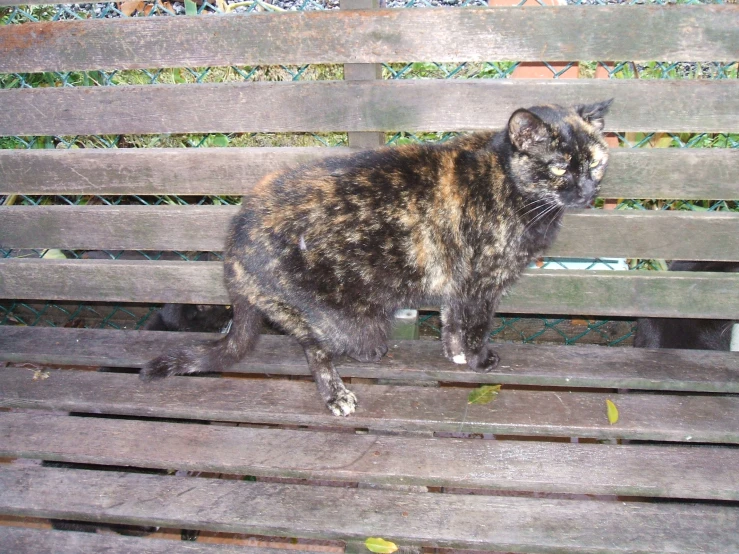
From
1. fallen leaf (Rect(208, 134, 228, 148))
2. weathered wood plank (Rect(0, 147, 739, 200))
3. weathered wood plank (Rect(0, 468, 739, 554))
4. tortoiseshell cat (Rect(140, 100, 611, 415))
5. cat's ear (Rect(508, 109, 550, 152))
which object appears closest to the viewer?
weathered wood plank (Rect(0, 468, 739, 554))

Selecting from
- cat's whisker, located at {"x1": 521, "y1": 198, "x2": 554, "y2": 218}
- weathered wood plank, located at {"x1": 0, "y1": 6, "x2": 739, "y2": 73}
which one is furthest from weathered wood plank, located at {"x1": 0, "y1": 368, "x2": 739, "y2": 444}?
weathered wood plank, located at {"x1": 0, "y1": 6, "x2": 739, "y2": 73}

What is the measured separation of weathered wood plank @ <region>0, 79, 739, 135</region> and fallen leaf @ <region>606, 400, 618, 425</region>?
4.23 feet

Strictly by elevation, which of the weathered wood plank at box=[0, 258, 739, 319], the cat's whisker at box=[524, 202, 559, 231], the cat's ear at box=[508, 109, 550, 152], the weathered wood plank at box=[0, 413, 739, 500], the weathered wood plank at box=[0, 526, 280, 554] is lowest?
the weathered wood plank at box=[0, 526, 280, 554]

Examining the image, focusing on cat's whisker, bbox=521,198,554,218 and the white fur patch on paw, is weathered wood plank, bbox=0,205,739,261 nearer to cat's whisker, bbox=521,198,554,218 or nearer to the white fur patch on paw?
cat's whisker, bbox=521,198,554,218

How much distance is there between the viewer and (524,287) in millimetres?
3391

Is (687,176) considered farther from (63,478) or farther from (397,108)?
(63,478)

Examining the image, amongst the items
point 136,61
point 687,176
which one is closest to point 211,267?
point 136,61

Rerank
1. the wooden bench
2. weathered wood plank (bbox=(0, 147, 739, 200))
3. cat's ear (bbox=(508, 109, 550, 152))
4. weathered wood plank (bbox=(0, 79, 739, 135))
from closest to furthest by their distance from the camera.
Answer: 1. the wooden bench
2. cat's ear (bbox=(508, 109, 550, 152))
3. weathered wood plank (bbox=(0, 79, 739, 135))
4. weathered wood plank (bbox=(0, 147, 739, 200))

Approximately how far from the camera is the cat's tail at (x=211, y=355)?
3.07 meters

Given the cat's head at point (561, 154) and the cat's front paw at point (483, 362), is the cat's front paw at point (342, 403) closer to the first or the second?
the cat's front paw at point (483, 362)

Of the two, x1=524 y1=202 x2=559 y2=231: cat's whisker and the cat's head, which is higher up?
the cat's head

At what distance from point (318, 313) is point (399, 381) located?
693 mm

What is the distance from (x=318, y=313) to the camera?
287cm

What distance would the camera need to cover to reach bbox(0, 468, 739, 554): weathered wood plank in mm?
2369
